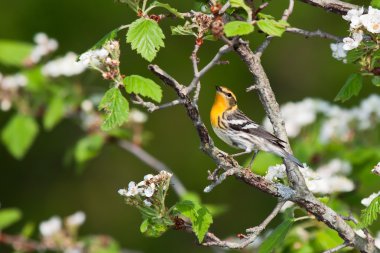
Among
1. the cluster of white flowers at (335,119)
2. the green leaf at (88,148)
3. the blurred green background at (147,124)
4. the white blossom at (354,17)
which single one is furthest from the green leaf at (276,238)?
the blurred green background at (147,124)

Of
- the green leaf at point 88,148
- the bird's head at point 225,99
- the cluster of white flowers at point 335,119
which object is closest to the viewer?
the bird's head at point 225,99

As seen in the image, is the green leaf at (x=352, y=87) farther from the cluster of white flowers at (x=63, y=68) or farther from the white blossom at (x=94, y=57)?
the cluster of white flowers at (x=63, y=68)

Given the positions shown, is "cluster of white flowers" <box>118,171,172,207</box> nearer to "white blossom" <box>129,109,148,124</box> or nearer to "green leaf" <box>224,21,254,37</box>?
"green leaf" <box>224,21,254,37</box>

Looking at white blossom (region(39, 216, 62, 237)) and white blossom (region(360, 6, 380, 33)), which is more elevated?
white blossom (region(360, 6, 380, 33))

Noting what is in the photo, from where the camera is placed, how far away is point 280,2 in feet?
40.1

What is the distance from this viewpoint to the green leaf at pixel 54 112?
20.8 feet

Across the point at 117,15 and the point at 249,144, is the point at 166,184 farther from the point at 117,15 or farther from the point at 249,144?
the point at 117,15

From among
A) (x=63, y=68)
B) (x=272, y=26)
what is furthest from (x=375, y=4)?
(x=63, y=68)

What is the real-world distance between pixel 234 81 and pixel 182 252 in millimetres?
2944

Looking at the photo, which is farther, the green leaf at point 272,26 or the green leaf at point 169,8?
the green leaf at point 169,8

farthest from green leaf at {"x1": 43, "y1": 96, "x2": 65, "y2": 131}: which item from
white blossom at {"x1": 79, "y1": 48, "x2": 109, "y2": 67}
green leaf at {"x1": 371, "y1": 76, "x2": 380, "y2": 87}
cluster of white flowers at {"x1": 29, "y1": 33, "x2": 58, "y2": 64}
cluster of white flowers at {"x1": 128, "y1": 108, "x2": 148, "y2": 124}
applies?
green leaf at {"x1": 371, "y1": 76, "x2": 380, "y2": 87}

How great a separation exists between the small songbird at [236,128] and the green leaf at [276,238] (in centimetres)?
74

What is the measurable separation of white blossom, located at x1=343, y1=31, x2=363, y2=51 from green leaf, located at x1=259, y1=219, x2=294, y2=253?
823 millimetres

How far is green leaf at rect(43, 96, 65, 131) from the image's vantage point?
6344mm
